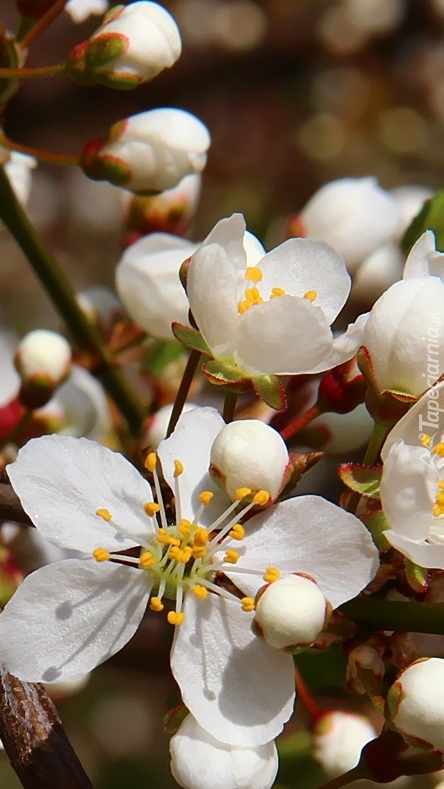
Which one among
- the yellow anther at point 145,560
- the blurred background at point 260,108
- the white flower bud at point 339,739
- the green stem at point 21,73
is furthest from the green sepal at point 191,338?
the blurred background at point 260,108

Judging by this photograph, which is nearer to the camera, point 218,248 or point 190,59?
point 218,248

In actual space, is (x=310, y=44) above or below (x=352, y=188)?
below

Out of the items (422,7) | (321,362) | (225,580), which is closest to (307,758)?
(225,580)

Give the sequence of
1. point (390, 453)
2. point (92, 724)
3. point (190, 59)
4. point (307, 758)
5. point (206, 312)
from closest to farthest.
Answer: point (390, 453) → point (206, 312) → point (307, 758) → point (92, 724) → point (190, 59)

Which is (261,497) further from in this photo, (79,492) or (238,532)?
A: (79,492)

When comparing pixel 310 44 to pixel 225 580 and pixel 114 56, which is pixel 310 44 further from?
pixel 225 580

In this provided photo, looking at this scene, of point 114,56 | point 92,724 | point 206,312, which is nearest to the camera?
point 206,312

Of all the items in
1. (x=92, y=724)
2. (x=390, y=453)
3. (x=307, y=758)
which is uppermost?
(x=390, y=453)

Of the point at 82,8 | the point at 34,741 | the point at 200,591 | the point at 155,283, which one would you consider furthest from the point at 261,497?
the point at 82,8
